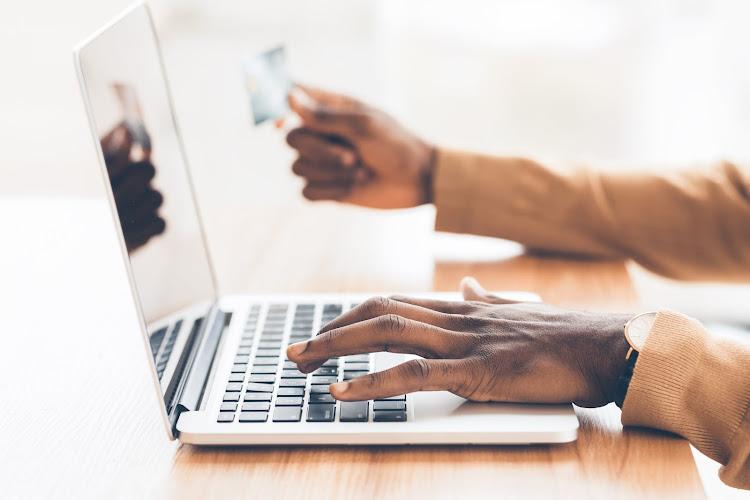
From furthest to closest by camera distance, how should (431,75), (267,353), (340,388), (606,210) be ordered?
(431,75)
(606,210)
(267,353)
(340,388)

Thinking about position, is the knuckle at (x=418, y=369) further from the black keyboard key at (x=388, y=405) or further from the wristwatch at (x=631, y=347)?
the wristwatch at (x=631, y=347)

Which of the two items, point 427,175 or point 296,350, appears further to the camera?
point 427,175

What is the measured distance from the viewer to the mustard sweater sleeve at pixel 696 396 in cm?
69

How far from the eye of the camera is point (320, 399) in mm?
712

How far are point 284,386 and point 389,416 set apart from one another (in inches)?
4.1

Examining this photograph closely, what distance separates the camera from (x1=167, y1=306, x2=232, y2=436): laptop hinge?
2.32 ft

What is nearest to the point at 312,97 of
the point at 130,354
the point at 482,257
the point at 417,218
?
the point at 417,218

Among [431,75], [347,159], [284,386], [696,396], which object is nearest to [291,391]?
[284,386]

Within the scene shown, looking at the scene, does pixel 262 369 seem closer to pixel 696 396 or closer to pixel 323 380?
pixel 323 380

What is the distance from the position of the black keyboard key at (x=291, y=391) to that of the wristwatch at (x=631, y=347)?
274 millimetres

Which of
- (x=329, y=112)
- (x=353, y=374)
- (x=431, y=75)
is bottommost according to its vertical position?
(x=431, y=75)

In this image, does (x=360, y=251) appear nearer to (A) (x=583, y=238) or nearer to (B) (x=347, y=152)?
(B) (x=347, y=152)

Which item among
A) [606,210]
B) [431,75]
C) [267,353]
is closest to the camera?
[267,353]

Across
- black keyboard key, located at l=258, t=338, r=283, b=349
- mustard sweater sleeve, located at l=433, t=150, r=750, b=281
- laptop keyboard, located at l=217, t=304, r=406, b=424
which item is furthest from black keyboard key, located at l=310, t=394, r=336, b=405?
mustard sweater sleeve, located at l=433, t=150, r=750, b=281
